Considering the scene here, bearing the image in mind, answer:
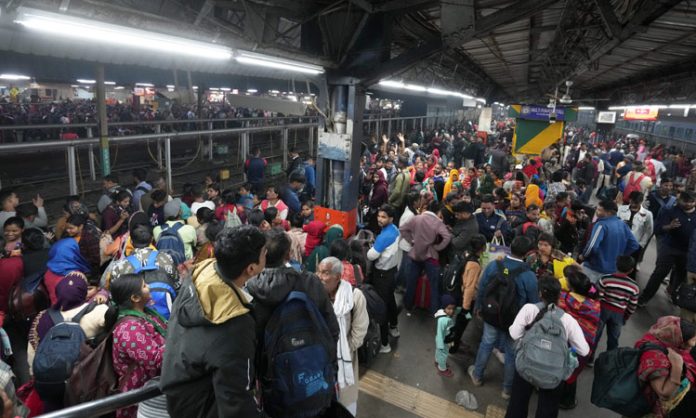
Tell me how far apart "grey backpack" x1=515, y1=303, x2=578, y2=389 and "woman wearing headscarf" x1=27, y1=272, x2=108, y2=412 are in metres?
3.15

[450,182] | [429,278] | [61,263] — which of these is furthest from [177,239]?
[450,182]

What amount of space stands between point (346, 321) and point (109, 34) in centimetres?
260

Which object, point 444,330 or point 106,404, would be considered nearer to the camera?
point 106,404

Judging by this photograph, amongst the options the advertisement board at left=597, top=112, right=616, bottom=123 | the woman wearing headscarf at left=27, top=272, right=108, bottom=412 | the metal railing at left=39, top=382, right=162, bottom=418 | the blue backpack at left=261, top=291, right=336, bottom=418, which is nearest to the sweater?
the blue backpack at left=261, top=291, right=336, bottom=418

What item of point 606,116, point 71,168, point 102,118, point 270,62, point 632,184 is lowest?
point 632,184

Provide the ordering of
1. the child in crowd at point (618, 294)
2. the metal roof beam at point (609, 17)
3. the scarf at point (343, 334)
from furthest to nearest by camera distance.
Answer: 1. the metal roof beam at point (609, 17)
2. the child in crowd at point (618, 294)
3. the scarf at point (343, 334)

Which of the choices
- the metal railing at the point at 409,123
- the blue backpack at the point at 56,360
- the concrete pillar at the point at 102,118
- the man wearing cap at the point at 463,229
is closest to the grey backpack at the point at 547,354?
the man wearing cap at the point at 463,229

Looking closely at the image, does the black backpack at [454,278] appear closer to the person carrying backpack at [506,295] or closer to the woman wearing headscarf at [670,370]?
the person carrying backpack at [506,295]

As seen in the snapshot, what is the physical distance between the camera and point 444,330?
4031 mm

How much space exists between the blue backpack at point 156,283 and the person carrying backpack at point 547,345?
2.80m

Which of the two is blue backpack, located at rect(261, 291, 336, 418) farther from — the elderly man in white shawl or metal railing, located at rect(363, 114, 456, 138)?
metal railing, located at rect(363, 114, 456, 138)

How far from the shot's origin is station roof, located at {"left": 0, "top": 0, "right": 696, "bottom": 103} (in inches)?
148

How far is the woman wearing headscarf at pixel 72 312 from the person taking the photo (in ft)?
9.21

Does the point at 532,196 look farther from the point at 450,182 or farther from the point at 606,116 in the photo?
the point at 606,116
